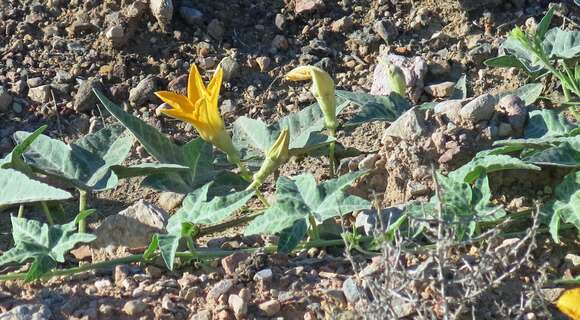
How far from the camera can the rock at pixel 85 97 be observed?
3510mm

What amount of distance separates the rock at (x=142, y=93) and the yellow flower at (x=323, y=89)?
0.66 m

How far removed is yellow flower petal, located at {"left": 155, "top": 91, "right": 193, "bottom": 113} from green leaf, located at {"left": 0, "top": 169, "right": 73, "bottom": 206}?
1.21 ft

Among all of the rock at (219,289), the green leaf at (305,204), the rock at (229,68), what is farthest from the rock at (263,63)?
the rock at (219,289)

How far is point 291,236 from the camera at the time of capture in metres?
2.54

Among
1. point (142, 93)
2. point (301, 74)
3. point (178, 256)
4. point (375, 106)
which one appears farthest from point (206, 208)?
point (142, 93)

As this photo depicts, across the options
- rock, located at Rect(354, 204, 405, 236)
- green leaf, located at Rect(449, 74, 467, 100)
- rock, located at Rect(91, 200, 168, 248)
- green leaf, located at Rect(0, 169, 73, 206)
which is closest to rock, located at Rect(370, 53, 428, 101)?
green leaf, located at Rect(449, 74, 467, 100)

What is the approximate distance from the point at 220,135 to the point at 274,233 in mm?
378

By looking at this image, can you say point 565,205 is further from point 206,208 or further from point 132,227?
point 132,227

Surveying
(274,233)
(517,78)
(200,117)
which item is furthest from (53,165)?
(517,78)

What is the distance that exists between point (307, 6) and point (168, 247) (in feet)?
4.91

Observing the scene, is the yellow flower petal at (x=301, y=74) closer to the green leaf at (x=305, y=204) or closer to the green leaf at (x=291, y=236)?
the green leaf at (x=305, y=204)

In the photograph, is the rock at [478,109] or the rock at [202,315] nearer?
the rock at [202,315]

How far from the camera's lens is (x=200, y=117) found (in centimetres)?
283

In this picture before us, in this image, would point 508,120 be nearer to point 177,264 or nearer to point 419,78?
point 419,78
